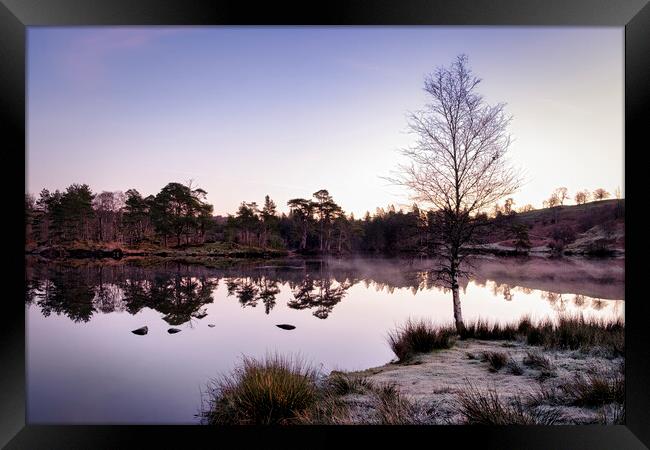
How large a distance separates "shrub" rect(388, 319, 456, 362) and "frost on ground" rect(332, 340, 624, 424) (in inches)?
8.7

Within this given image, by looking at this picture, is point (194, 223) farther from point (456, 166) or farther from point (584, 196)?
point (584, 196)

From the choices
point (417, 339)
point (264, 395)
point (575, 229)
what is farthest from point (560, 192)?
point (264, 395)

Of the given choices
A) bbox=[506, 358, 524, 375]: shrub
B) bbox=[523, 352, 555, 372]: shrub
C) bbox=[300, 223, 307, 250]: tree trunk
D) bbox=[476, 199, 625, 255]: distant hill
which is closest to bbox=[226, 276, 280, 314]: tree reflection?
bbox=[300, 223, 307, 250]: tree trunk

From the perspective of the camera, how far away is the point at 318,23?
317 cm

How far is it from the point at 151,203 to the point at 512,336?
16.0m

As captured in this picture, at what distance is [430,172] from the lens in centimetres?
735

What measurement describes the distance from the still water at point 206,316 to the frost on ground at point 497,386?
3.19ft

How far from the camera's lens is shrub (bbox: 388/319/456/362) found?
20.4ft

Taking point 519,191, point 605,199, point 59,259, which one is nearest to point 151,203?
point 59,259

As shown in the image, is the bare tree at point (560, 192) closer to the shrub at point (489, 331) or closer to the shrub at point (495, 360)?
the shrub at point (489, 331)

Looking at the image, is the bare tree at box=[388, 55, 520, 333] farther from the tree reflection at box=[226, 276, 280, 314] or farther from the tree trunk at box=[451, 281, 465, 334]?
the tree reflection at box=[226, 276, 280, 314]

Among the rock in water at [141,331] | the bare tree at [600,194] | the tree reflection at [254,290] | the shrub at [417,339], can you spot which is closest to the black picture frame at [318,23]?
the shrub at [417,339]

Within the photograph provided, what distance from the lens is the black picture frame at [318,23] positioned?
2.95 meters
